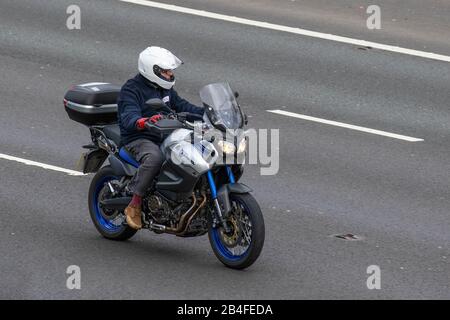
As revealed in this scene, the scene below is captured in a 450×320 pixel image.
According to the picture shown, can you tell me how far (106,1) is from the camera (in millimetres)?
21469

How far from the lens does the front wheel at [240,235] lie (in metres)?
11.5

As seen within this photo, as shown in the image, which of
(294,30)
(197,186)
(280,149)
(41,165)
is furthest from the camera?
(294,30)

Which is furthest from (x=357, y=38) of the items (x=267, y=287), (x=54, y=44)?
(x=267, y=287)

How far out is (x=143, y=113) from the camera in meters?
12.3

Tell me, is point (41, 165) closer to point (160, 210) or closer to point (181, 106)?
point (181, 106)

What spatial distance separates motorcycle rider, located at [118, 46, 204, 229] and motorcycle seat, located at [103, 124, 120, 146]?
0.77 ft

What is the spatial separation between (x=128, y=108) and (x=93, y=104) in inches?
30.0

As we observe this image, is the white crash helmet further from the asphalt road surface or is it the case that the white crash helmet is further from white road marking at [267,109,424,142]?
white road marking at [267,109,424,142]

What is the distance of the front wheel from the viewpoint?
1148 cm
